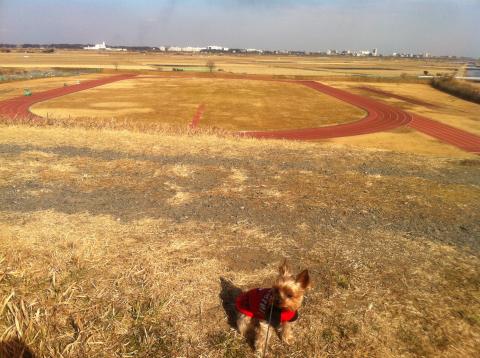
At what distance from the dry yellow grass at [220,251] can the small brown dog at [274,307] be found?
0.24 meters

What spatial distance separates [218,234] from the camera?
8.44 metres

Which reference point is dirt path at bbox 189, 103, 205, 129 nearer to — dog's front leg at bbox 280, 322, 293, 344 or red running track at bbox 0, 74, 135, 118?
red running track at bbox 0, 74, 135, 118

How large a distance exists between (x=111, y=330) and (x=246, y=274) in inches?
106

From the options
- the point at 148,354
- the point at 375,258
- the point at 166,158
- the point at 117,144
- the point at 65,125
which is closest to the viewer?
the point at 148,354

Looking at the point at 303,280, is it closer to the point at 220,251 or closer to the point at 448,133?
the point at 220,251

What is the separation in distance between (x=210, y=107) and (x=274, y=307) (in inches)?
1939

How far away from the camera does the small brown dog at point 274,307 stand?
4555 mm

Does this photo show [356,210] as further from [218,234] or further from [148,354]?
[148,354]

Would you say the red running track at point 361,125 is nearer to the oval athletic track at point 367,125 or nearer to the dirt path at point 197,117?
the oval athletic track at point 367,125

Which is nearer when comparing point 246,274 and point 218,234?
point 246,274

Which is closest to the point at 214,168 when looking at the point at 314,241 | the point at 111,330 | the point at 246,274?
the point at 314,241

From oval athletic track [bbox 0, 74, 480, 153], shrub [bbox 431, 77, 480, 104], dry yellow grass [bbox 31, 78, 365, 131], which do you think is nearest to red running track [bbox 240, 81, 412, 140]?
oval athletic track [bbox 0, 74, 480, 153]

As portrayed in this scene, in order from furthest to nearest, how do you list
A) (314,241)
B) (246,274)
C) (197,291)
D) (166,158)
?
1. (166,158)
2. (314,241)
3. (246,274)
4. (197,291)

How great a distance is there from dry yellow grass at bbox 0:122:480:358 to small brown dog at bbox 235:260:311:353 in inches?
9.5
